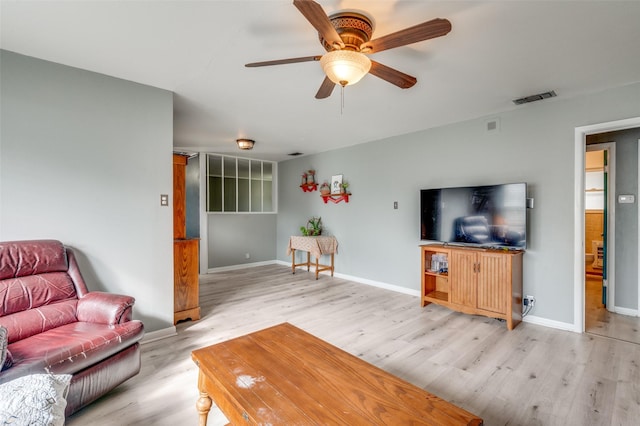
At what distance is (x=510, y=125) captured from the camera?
351 cm

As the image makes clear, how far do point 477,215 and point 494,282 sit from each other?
32.1 inches

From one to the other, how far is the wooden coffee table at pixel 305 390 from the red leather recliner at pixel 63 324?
2.34 feet

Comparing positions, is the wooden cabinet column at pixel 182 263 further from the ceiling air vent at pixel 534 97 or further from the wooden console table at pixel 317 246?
the ceiling air vent at pixel 534 97

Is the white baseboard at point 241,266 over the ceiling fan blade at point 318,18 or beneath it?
beneath

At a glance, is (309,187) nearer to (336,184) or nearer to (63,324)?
(336,184)

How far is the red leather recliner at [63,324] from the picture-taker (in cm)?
168

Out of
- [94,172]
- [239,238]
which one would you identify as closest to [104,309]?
[94,172]

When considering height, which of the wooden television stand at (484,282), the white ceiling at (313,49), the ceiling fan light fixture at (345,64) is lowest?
the wooden television stand at (484,282)

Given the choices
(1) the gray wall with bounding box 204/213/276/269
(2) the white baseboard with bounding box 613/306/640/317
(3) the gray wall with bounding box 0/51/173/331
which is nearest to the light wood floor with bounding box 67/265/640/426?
(3) the gray wall with bounding box 0/51/173/331

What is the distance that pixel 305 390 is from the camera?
1328 millimetres

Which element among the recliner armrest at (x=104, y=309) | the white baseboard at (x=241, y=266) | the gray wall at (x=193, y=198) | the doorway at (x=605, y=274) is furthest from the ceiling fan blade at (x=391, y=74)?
the white baseboard at (x=241, y=266)

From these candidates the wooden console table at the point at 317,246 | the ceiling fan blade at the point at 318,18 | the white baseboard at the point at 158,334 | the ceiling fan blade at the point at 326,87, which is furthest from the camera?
the wooden console table at the point at 317,246

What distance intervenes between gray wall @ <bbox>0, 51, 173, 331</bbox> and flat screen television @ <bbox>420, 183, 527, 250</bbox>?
130 inches

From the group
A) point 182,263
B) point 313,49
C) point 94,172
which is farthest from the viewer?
point 182,263
